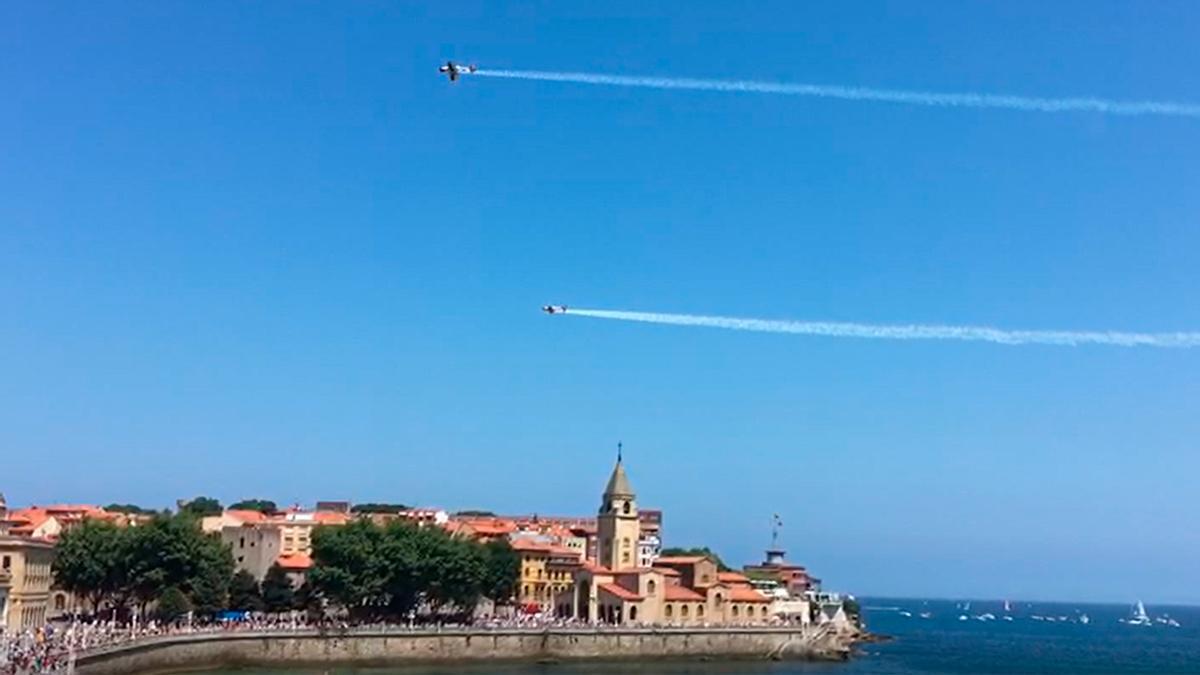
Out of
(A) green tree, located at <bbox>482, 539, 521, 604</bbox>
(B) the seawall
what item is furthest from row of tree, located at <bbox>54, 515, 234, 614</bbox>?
(A) green tree, located at <bbox>482, 539, 521, 604</bbox>

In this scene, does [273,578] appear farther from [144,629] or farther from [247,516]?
[144,629]

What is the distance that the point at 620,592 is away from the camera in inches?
3578

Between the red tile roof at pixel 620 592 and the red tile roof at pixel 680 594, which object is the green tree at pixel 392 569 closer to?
the red tile roof at pixel 620 592

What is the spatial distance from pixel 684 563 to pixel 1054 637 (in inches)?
Answer: 3408

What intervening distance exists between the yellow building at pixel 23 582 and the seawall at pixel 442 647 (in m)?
7.48

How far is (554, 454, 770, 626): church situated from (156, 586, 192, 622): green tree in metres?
27.0

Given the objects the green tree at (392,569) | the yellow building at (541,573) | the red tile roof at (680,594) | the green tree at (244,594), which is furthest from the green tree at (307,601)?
the red tile roof at (680,594)

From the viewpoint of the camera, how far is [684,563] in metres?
101

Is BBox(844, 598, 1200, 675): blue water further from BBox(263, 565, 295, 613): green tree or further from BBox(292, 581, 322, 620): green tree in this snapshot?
BBox(263, 565, 295, 613): green tree

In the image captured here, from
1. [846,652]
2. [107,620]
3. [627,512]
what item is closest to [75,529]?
[107,620]

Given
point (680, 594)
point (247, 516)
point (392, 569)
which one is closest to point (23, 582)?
point (392, 569)

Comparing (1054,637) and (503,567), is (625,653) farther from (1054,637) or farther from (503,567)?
(1054,637)

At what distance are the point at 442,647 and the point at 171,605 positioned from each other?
14711mm

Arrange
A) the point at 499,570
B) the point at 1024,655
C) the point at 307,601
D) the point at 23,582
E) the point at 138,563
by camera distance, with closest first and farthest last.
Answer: the point at 23,582 < the point at 138,563 < the point at 307,601 < the point at 499,570 < the point at 1024,655
